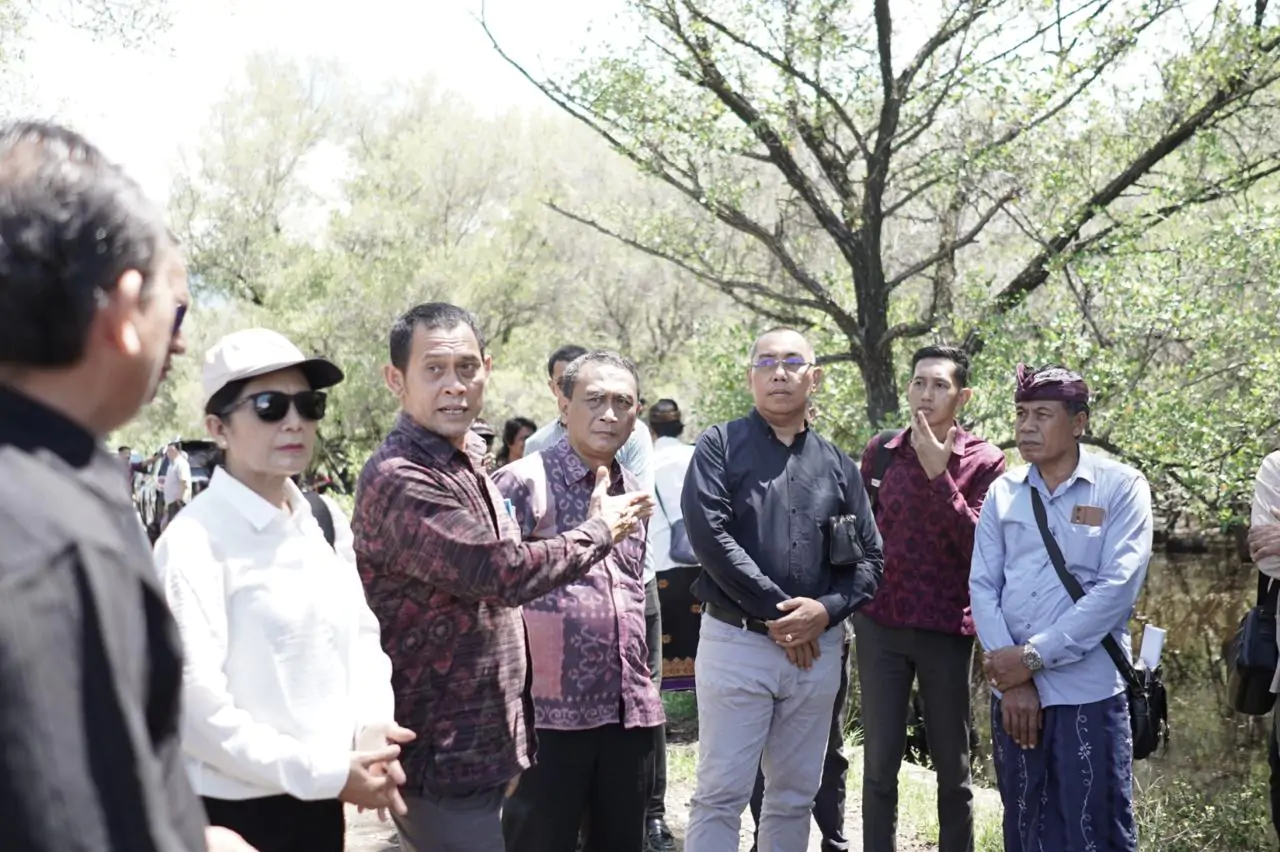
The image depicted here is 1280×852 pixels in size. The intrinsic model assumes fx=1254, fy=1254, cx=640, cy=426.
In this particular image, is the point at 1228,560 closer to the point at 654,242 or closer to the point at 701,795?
the point at 654,242

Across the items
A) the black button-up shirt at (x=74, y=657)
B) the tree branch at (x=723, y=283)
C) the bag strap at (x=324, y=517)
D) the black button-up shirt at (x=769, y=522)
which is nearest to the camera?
the black button-up shirt at (x=74, y=657)

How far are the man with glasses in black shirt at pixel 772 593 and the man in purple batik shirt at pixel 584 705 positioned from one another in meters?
0.46

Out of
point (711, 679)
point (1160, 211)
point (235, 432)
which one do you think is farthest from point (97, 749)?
point (1160, 211)

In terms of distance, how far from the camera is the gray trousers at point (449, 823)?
3387 millimetres

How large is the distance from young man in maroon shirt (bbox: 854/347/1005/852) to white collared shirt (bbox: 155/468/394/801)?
2877 millimetres

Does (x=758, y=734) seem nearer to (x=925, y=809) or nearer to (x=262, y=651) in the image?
(x=925, y=809)

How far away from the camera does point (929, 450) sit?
17.6 ft

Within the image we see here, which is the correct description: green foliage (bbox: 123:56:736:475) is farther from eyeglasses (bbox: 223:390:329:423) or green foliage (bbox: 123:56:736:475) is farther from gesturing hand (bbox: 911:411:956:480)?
eyeglasses (bbox: 223:390:329:423)

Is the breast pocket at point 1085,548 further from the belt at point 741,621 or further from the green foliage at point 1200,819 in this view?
the green foliage at point 1200,819

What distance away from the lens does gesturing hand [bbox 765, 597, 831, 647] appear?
4535mm

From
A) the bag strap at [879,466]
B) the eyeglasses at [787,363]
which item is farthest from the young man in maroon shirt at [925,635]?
the eyeglasses at [787,363]

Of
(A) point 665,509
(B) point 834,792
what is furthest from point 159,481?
(B) point 834,792

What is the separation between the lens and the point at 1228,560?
58.0ft

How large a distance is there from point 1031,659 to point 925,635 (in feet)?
2.22
